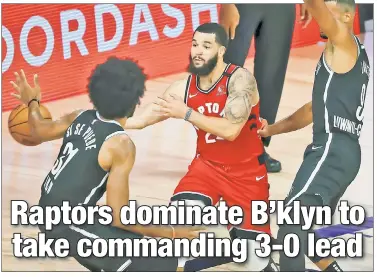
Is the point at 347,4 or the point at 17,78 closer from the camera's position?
the point at 347,4

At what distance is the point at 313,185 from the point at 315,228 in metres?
0.36

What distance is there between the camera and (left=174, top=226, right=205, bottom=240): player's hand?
19.2 feet

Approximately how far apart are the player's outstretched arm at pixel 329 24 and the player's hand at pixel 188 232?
1390mm

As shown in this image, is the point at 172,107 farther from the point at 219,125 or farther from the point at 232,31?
the point at 232,31

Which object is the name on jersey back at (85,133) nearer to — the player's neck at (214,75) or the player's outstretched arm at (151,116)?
the player's outstretched arm at (151,116)

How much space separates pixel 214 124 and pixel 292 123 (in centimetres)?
59

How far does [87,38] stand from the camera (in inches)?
249

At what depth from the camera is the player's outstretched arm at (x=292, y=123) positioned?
5.94 m

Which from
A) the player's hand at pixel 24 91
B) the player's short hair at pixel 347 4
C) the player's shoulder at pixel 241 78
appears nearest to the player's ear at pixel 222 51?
the player's shoulder at pixel 241 78

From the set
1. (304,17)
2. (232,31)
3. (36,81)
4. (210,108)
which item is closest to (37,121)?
(36,81)

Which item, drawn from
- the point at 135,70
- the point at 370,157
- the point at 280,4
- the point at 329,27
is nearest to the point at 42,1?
the point at 135,70

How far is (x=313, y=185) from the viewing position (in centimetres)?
566

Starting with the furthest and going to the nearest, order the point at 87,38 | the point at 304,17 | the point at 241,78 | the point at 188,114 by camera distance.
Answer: the point at 87,38 < the point at 304,17 < the point at 241,78 < the point at 188,114
